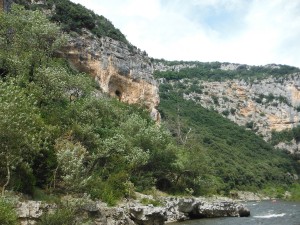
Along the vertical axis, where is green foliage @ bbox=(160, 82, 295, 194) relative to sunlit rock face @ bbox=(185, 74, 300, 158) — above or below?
below

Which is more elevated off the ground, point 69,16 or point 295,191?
point 69,16

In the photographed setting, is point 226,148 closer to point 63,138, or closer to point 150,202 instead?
point 150,202

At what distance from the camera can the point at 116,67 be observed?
232 feet

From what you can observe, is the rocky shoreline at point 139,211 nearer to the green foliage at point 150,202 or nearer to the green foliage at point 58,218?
the green foliage at point 150,202

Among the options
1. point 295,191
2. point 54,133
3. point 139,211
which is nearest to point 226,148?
point 295,191

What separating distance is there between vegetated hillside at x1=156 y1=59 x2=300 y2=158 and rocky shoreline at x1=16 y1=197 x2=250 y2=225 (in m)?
107

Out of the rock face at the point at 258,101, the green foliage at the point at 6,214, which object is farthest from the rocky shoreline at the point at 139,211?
the rock face at the point at 258,101

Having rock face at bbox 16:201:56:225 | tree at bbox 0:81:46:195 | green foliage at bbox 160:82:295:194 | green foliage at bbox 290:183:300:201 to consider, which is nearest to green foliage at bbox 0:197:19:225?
tree at bbox 0:81:46:195

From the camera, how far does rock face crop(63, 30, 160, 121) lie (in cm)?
6494

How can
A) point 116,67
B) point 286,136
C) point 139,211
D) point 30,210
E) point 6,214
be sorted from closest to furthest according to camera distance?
point 6,214 → point 30,210 → point 139,211 → point 116,67 → point 286,136

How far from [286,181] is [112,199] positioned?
93.4 m

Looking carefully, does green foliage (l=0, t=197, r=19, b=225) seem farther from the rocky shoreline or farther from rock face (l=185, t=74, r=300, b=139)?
rock face (l=185, t=74, r=300, b=139)

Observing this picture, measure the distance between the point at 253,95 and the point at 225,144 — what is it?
57110 millimetres

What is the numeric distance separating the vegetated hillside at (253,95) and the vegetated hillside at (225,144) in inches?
232
